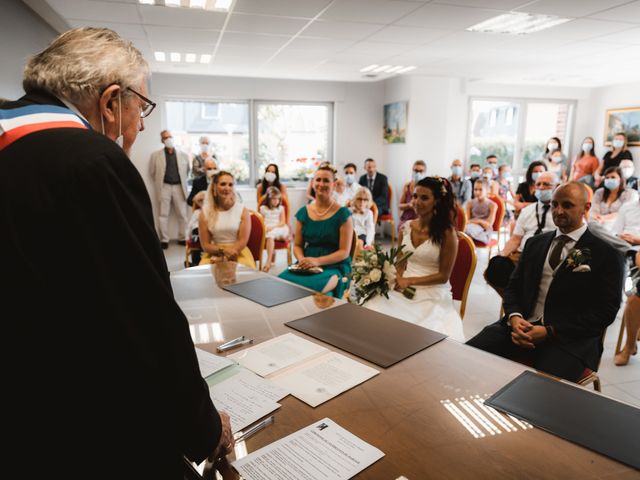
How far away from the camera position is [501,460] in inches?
37.4

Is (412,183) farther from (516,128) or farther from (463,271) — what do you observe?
(463,271)

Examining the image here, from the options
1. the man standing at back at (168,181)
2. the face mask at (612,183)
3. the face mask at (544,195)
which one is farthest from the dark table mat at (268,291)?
the man standing at back at (168,181)

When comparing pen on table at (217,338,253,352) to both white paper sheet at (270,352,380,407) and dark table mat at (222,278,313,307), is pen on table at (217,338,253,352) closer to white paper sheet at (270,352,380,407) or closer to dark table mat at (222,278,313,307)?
white paper sheet at (270,352,380,407)

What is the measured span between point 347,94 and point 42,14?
17.3 ft

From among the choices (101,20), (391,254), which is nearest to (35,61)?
(391,254)

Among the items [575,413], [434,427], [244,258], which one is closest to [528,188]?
[244,258]

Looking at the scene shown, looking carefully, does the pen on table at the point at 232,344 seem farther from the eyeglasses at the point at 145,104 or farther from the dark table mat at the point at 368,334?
the eyeglasses at the point at 145,104

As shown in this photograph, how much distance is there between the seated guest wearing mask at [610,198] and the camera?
5035 millimetres

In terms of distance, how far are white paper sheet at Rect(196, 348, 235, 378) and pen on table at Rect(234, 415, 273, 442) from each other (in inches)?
11.2

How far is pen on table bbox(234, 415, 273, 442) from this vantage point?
1032 millimetres

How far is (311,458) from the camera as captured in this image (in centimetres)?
96

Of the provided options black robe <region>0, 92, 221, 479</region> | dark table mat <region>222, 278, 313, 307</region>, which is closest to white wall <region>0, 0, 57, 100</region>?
dark table mat <region>222, 278, 313, 307</region>

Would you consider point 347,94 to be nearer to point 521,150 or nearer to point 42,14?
point 521,150

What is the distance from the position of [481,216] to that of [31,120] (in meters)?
5.79
